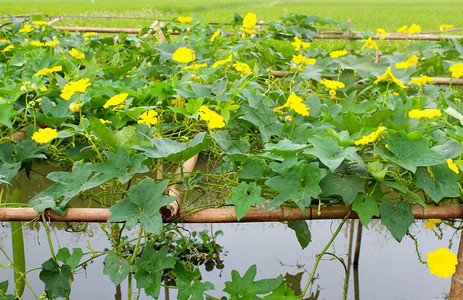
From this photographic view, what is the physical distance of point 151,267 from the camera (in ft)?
4.04

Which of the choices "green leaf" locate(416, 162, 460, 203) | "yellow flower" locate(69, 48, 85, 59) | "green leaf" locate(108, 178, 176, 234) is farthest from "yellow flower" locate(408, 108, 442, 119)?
"yellow flower" locate(69, 48, 85, 59)

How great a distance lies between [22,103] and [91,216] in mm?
642

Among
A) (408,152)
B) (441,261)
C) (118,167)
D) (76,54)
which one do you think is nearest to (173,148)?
(118,167)

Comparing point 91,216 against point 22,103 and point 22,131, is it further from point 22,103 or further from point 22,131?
point 22,103

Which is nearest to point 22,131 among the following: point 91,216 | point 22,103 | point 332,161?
point 22,103

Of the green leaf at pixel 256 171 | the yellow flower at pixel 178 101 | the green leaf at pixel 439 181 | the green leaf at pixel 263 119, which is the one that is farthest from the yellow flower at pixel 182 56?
the green leaf at pixel 439 181

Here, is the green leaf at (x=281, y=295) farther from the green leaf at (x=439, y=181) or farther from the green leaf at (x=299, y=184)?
the green leaf at (x=439, y=181)

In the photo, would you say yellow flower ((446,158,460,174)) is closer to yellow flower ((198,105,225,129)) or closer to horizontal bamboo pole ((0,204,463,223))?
horizontal bamboo pole ((0,204,463,223))

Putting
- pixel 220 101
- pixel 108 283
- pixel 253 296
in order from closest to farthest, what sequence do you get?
pixel 253 296 < pixel 220 101 < pixel 108 283

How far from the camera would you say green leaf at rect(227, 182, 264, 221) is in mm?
1152

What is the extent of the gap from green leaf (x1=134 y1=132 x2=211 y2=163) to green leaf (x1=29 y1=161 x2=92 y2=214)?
146mm

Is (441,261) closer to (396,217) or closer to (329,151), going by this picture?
(396,217)

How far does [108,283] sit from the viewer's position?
7.38ft

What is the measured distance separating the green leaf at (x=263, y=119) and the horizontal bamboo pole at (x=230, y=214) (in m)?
0.31
